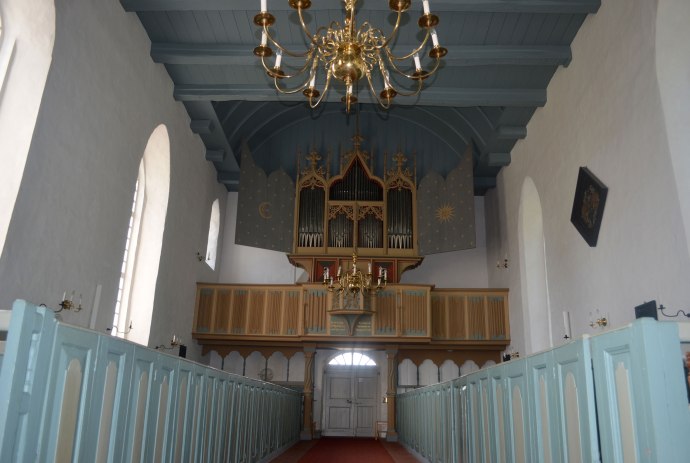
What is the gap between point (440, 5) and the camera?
8.41m

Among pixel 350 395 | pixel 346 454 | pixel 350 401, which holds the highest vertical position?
pixel 350 395

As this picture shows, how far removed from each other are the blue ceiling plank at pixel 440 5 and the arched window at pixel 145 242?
2.60 metres

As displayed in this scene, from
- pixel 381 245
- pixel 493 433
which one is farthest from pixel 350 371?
pixel 493 433

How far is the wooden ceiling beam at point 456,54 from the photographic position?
9719 mm

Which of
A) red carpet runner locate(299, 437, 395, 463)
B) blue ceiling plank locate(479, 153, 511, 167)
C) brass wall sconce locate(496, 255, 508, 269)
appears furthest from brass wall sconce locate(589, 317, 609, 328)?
blue ceiling plank locate(479, 153, 511, 167)

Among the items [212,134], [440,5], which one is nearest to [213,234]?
[212,134]

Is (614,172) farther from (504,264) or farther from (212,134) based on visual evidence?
(212,134)

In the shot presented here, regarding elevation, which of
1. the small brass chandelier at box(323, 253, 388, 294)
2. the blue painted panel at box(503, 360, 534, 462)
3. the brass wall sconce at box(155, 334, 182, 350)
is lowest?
the blue painted panel at box(503, 360, 534, 462)

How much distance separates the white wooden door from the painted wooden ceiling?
231 inches

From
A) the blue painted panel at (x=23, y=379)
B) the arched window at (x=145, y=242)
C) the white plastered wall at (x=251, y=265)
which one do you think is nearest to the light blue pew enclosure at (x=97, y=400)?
the blue painted panel at (x=23, y=379)

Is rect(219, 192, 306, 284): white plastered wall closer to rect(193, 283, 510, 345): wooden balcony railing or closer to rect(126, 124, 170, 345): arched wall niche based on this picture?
rect(193, 283, 510, 345): wooden balcony railing

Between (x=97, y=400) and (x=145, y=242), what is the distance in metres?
8.17

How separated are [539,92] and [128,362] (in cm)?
956

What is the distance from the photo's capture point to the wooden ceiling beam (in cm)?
972
